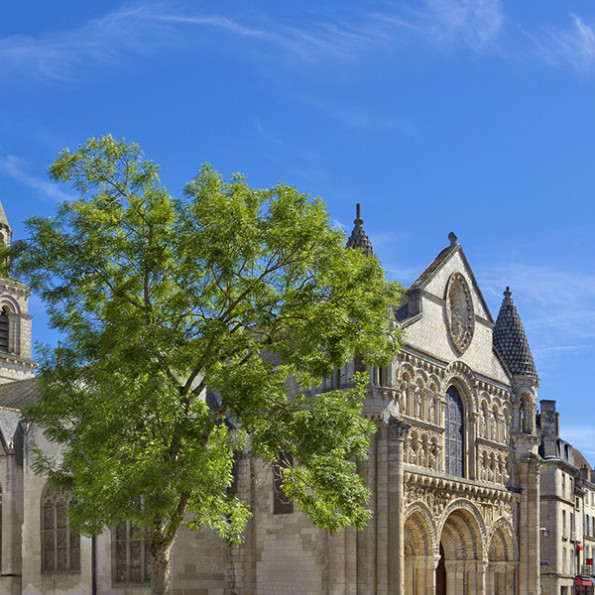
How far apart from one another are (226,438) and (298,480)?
186 centimetres

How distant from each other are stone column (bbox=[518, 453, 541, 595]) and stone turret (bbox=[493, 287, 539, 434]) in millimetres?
1493

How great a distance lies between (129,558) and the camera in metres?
32.2

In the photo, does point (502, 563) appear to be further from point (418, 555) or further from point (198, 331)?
point (198, 331)

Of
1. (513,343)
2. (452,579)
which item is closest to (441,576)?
(452,579)

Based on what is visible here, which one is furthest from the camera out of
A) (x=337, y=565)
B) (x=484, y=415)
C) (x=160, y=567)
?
(x=484, y=415)

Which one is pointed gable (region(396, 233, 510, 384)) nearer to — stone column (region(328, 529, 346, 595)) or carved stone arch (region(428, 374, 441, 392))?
carved stone arch (region(428, 374, 441, 392))

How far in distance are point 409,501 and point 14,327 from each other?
26315mm

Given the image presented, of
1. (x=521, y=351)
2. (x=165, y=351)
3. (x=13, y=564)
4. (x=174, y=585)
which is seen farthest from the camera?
(x=521, y=351)

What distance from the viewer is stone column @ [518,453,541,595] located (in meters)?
38.8

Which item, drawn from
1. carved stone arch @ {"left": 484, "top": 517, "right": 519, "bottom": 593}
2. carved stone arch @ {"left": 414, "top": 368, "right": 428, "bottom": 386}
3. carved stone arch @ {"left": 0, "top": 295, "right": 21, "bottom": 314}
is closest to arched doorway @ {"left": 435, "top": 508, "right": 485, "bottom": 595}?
carved stone arch @ {"left": 484, "top": 517, "right": 519, "bottom": 593}

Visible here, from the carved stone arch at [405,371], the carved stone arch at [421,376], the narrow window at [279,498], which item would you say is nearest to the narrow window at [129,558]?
the narrow window at [279,498]

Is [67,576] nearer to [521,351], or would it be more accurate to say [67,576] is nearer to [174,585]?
[174,585]

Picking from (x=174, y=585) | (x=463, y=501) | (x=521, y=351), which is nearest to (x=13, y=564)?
(x=174, y=585)

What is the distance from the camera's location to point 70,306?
2225 cm
